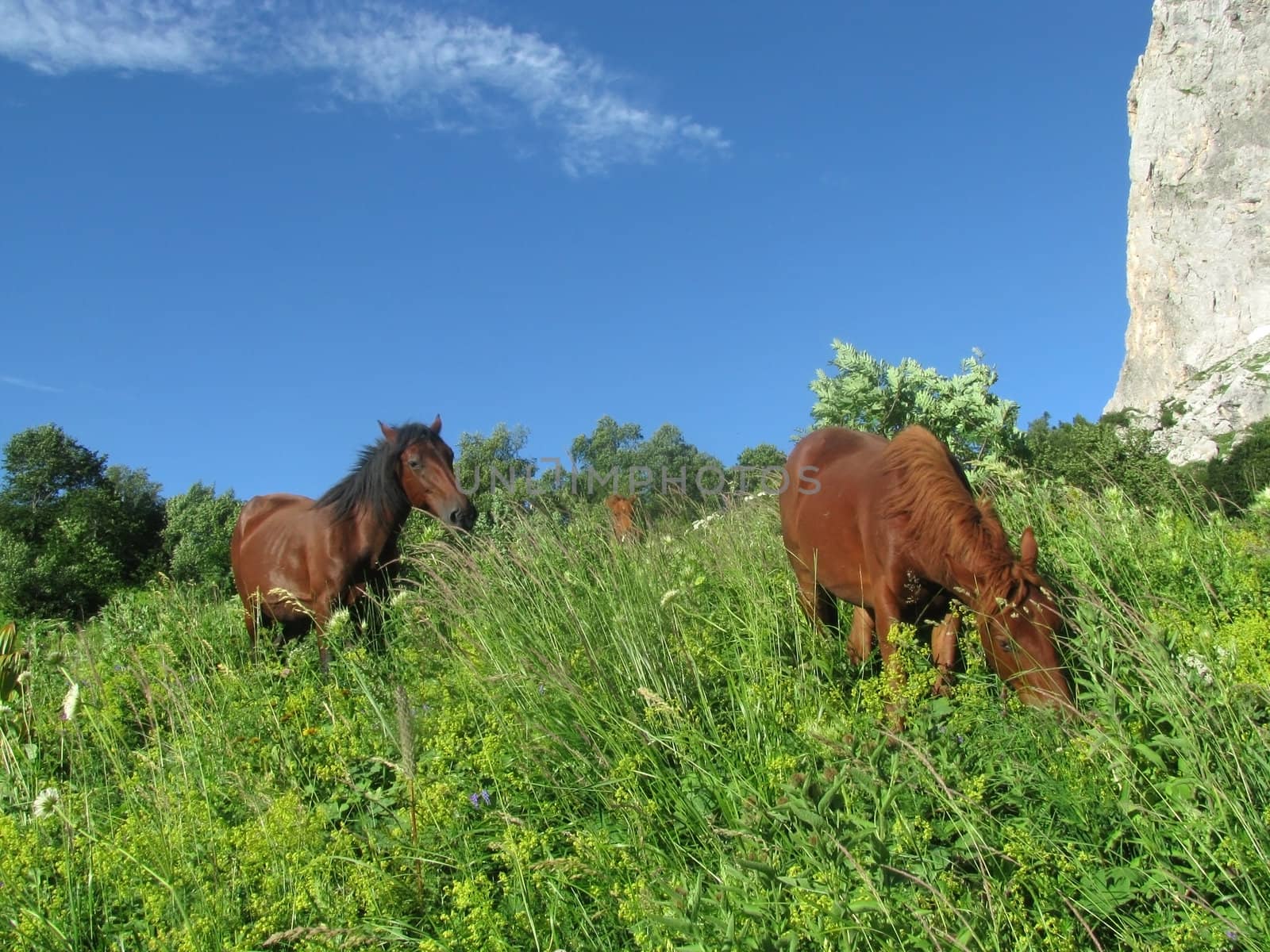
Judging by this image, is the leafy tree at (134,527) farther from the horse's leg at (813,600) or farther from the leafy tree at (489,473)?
the horse's leg at (813,600)

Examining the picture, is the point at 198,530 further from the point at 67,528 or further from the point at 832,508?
the point at 832,508

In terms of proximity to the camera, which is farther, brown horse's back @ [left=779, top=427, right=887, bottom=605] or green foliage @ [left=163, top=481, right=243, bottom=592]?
green foliage @ [left=163, top=481, right=243, bottom=592]

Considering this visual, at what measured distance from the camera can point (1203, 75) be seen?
347 feet

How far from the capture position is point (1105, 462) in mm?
13383

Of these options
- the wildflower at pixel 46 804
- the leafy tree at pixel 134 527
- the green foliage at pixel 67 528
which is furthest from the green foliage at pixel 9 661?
the leafy tree at pixel 134 527

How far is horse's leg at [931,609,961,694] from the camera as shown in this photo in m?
3.64

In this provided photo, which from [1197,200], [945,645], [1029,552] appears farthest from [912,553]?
[1197,200]

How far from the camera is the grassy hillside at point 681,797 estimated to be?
→ 214 centimetres

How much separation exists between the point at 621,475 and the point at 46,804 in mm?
5831

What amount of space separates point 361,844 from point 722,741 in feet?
4.82

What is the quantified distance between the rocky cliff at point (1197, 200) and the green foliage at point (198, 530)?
92.9m

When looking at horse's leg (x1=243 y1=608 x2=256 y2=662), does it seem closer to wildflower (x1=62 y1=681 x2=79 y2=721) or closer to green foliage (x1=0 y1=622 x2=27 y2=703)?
green foliage (x1=0 y1=622 x2=27 y2=703)

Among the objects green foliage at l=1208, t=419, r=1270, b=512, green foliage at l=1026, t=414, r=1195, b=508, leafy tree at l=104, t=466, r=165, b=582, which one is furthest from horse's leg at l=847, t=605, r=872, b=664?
leafy tree at l=104, t=466, r=165, b=582

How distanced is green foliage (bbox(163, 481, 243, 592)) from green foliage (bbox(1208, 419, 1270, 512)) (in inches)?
1297
